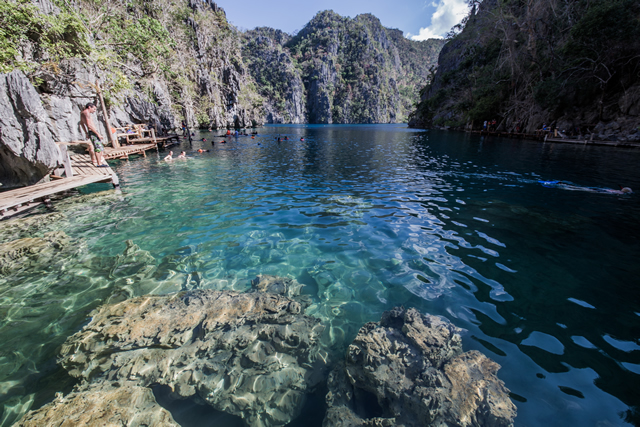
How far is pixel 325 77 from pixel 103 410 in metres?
157

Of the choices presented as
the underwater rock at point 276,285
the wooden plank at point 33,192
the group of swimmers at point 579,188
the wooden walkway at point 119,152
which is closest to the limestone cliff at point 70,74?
the wooden plank at point 33,192

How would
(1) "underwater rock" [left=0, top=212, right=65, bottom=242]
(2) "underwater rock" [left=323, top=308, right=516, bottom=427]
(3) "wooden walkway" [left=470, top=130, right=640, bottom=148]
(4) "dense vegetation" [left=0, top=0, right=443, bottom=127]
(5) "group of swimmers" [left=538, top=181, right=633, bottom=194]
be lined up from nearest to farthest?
1. (2) "underwater rock" [left=323, top=308, right=516, bottom=427]
2. (1) "underwater rock" [left=0, top=212, right=65, bottom=242]
3. (5) "group of swimmers" [left=538, top=181, right=633, bottom=194]
4. (4) "dense vegetation" [left=0, top=0, right=443, bottom=127]
5. (3) "wooden walkway" [left=470, top=130, right=640, bottom=148]

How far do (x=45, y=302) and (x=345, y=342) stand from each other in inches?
197

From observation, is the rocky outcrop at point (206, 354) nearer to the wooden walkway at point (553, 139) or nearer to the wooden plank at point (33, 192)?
the wooden plank at point (33, 192)

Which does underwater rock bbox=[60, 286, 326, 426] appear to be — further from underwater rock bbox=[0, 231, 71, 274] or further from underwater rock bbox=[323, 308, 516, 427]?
underwater rock bbox=[0, 231, 71, 274]

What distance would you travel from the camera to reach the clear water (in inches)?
120

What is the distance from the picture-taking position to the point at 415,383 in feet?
9.37

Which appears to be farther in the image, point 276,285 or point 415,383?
point 276,285

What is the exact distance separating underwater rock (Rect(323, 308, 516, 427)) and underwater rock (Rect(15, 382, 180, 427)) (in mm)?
1748

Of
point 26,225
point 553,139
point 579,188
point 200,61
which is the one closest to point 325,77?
point 200,61

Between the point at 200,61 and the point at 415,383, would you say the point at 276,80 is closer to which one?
the point at 200,61

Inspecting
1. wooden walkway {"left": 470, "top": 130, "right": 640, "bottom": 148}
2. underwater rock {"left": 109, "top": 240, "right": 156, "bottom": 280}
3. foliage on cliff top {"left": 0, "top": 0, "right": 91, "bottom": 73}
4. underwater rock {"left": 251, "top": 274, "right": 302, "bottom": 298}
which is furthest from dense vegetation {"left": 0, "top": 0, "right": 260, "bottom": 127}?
wooden walkway {"left": 470, "top": 130, "right": 640, "bottom": 148}

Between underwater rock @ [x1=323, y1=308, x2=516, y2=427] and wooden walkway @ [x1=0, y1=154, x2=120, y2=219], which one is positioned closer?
underwater rock @ [x1=323, y1=308, x2=516, y2=427]

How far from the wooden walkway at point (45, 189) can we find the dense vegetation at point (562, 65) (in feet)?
119
